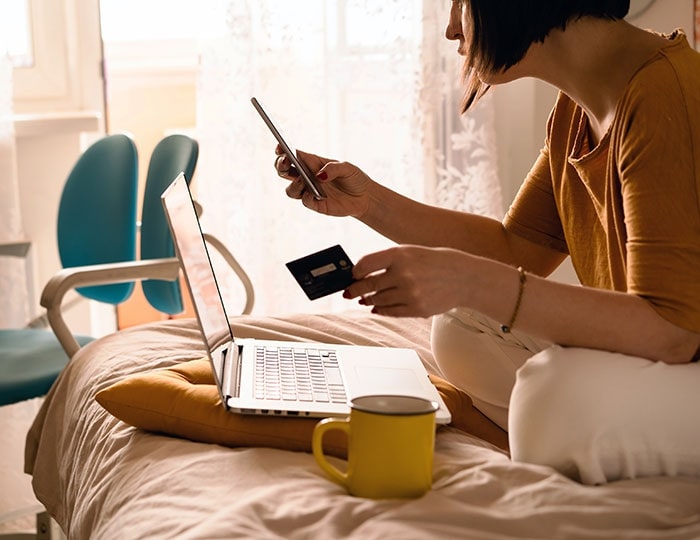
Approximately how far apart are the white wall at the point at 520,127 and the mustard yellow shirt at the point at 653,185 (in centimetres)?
163

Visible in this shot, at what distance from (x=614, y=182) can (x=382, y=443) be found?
0.49 meters

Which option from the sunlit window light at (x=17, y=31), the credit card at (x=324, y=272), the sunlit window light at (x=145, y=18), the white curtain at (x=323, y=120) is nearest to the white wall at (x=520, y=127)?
the white curtain at (x=323, y=120)

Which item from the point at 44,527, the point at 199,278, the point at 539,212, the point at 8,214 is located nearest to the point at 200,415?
the point at 199,278

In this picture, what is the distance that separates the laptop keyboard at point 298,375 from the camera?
1100 mm

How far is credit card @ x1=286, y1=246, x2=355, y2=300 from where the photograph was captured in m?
0.99

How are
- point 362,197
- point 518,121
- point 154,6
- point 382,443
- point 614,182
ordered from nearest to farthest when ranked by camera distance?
1. point 382,443
2. point 614,182
3. point 362,197
4. point 518,121
5. point 154,6

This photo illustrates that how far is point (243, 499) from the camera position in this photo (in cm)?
88

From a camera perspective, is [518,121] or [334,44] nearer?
[334,44]

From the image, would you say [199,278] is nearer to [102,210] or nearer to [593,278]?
[593,278]

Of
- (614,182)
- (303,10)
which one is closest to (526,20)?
(614,182)

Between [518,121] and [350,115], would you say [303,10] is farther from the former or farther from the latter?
[518,121]

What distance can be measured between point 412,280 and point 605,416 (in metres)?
0.22

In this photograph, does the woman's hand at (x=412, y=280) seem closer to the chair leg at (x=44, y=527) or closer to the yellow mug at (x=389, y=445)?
the yellow mug at (x=389, y=445)

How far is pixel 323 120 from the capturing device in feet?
9.05
